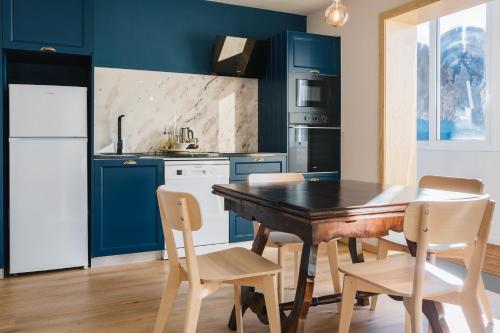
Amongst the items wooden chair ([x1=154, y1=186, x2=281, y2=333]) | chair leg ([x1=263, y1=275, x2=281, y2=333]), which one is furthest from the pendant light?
chair leg ([x1=263, y1=275, x2=281, y2=333])

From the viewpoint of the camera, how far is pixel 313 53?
4.59m

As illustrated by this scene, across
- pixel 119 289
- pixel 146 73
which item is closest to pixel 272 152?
pixel 146 73

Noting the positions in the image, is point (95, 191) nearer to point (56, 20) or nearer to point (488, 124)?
point (56, 20)

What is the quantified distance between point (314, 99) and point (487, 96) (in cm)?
174

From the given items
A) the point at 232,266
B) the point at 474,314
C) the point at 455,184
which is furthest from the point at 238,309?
the point at 455,184

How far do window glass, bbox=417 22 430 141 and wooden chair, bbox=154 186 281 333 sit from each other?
3.87 metres

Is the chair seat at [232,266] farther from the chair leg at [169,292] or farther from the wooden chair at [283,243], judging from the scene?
the wooden chair at [283,243]

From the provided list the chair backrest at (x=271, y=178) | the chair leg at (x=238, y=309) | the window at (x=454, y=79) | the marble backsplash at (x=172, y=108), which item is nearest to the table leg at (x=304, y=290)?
the chair leg at (x=238, y=309)

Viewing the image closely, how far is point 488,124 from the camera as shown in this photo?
4582mm

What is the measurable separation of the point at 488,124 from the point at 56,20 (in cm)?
412

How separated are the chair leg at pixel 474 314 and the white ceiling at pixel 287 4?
370 centimetres

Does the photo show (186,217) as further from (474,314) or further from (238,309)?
(474,314)

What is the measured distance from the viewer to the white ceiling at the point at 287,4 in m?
4.69

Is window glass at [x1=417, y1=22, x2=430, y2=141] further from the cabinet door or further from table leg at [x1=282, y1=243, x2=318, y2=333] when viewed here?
table leg at [x1=282, y1=243, x2=318, y2=333]
